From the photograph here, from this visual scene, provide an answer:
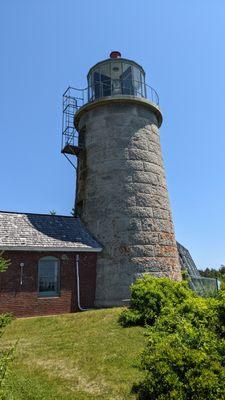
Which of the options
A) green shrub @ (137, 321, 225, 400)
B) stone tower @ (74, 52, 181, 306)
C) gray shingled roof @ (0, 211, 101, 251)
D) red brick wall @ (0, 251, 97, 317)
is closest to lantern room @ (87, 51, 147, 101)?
stone tower @ (74, 52, 181, 306)

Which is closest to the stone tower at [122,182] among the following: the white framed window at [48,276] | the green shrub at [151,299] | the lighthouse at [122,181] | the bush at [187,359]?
the lighthouse at [122,181]

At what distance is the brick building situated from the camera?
1628 centimetres

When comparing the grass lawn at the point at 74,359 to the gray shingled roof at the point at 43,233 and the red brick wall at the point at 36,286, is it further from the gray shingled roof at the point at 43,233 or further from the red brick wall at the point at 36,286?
the gray shingled roof at the point at 43,233

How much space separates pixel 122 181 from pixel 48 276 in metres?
6.30

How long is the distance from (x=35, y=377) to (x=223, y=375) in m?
4.41

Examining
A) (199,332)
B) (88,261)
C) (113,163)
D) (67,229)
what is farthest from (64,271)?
(199,332)

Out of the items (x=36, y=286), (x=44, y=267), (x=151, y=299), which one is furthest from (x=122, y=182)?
(x=151, y=299)

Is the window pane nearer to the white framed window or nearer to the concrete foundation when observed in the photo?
the white framed window

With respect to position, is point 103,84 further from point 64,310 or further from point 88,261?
point 64,310

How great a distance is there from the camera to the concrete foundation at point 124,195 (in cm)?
1858

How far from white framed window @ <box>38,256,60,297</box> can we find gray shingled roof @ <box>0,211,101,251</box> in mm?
716

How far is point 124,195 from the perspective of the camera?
1945 cm

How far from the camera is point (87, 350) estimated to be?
1045 cm

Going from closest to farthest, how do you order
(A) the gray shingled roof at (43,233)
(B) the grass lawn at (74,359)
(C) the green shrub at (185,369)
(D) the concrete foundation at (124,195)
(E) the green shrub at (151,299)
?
(C) the green shrub at (185,369) → (B) the grass lawn at (74,359) → (E) the green shrub at (151,299) → (A) the gray shingled roof at (43,233) → (D) the concrete foundation at (124,195)
